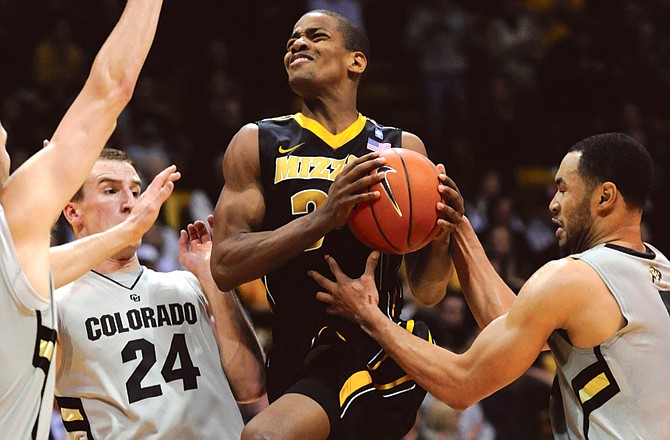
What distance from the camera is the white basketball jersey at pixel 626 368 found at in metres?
4.14

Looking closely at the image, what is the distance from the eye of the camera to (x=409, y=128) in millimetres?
13461

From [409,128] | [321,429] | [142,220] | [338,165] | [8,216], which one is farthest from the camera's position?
[409,128]

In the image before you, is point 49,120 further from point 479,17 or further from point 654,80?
point 654,80

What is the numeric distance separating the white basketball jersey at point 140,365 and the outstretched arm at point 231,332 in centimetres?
6

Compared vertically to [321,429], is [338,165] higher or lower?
higher

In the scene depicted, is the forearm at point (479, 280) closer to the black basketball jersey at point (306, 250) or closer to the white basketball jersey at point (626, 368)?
the black basketball jersey at point (306, 250)

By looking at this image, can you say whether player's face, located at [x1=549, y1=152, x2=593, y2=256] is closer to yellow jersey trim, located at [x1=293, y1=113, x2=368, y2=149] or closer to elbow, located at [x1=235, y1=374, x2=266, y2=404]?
yellow jersey trim, located at [x1=293, y1=113, x2=368, y2=149]

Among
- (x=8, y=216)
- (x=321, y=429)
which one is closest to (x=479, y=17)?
(x=321, y=429)

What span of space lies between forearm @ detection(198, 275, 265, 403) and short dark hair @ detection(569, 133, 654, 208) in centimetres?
185

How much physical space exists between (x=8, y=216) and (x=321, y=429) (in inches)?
75.2

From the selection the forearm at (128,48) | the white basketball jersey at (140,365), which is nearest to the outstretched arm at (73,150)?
the forearm at (128,48)

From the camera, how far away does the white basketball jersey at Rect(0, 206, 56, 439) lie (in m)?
3.17

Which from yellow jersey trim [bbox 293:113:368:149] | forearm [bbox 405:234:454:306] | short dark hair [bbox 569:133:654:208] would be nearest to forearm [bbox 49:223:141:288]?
yellow jersey trim [bbox 293:113:368:149]

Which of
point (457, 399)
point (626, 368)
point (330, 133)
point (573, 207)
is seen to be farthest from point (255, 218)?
point (626, 368)
